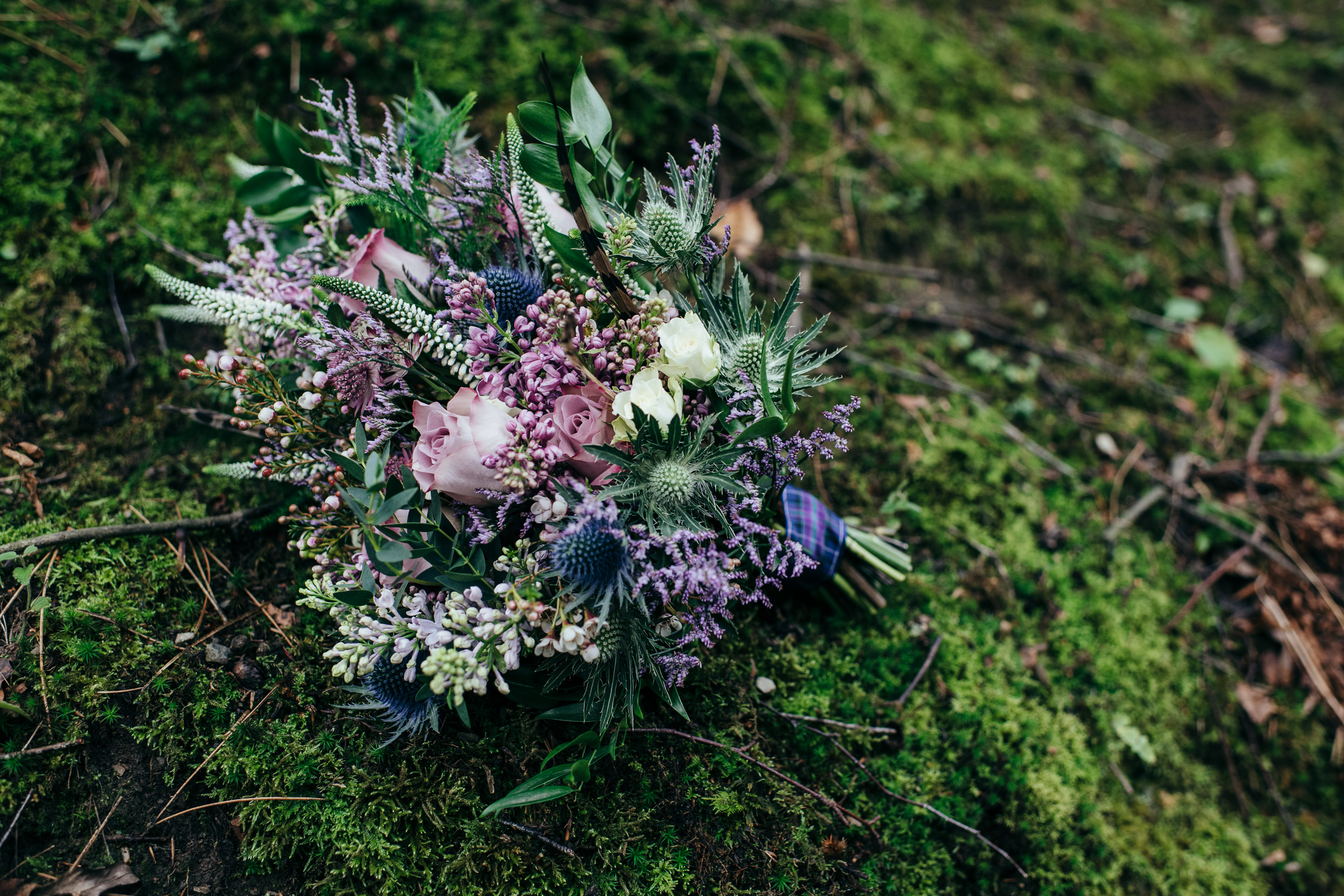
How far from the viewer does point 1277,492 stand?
9.88ft

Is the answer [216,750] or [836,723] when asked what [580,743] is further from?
[216,750]

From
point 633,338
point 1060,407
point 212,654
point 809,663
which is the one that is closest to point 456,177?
point 633,338

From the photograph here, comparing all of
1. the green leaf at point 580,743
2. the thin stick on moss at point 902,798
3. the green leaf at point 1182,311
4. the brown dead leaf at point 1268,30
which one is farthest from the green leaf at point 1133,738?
the brown dead leaf at point 1268,30

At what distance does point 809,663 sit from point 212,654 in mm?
1696

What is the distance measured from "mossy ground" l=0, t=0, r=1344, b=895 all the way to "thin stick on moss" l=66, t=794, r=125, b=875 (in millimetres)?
14

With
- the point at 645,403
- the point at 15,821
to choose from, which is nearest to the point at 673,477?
the point at 645,403

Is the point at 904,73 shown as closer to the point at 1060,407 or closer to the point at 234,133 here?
the point at 1060,407

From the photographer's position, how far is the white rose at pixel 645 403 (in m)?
1.57

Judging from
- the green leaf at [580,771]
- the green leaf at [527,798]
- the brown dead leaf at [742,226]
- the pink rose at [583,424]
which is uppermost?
the pink rose at [583,424]

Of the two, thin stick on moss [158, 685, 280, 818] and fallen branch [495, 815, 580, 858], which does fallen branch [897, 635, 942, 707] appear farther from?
thin stick on moss [158, 685, 280, 818]

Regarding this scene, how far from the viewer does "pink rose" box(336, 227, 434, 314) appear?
5.84 ft

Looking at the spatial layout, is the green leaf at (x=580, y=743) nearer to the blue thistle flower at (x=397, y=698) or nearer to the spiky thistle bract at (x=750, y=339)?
the blue thistle flower at (x=397, y=698)

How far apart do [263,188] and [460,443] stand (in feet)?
4.26

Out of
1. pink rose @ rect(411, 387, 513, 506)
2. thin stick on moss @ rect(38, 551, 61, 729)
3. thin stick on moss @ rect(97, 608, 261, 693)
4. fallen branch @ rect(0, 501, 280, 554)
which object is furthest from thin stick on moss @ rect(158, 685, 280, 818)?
pink rose @ rect(411, 387, 513, 506)
